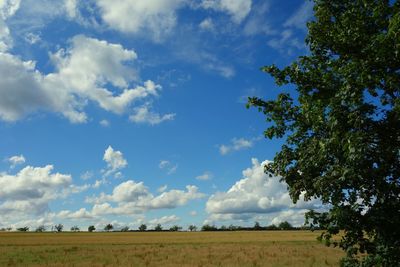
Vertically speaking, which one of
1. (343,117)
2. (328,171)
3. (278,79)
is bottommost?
(328,171)

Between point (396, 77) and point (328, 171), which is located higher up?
point (396, 77)

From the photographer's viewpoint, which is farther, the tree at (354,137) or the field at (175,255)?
the field at (175,255)

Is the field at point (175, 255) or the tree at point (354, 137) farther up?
the tree at point (354, 137)

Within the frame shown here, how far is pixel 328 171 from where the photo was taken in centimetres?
1151

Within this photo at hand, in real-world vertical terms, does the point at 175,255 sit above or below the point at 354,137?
below

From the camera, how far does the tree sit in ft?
35.3

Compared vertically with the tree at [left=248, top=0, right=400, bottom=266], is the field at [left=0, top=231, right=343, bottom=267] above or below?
below

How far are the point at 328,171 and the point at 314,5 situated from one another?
6.39 meters

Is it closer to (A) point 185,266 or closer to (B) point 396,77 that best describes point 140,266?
(A) point 185,266

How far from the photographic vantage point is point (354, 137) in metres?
10.2

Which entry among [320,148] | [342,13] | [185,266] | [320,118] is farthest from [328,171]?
[185,266]

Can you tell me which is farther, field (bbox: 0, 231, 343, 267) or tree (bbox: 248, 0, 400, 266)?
field (bbox: 0, 231, 343, 267)

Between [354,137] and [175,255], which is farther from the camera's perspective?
[175,255]

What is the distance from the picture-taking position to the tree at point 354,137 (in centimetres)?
1077
